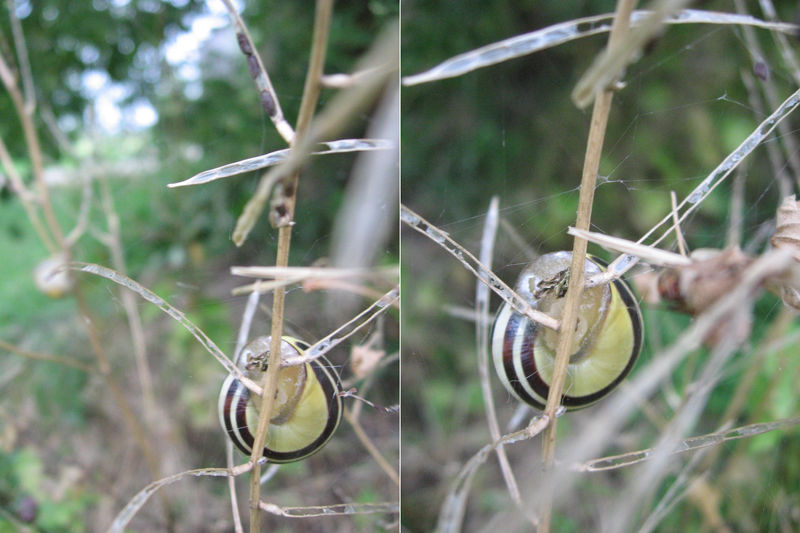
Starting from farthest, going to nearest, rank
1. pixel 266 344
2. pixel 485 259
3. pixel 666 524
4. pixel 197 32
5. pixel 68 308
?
pixel 68 308 < pixel 197 32 < pixel 666 524 < pixel 485 259 < pixel 266 344

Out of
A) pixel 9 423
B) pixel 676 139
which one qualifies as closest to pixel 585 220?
pixel 9 423

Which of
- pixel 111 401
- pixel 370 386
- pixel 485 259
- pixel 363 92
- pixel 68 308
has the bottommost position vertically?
pixel 111 401

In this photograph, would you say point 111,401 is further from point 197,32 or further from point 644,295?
point 644,295

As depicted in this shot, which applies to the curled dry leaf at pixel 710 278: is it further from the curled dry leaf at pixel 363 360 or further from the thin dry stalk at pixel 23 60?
the thin dry stalk at pixel 23 60

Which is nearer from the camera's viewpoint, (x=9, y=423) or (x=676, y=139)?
(x=9, y=423)

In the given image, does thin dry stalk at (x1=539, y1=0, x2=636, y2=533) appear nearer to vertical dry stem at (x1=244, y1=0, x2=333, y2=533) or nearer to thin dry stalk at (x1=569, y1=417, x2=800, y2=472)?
thin dry stalk at (x1=569, y1=417, x2=800, y2=472)

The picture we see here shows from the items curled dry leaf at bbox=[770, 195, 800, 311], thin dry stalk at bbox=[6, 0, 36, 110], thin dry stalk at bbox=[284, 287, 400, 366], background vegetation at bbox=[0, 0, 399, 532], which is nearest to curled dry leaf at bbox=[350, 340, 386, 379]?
thin dry stalk at bbox=[284, 287, 400, 366]

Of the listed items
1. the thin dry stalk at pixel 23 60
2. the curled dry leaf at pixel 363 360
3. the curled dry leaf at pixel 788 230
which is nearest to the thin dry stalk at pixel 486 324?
the curled dry leaf at pixel 363 360
